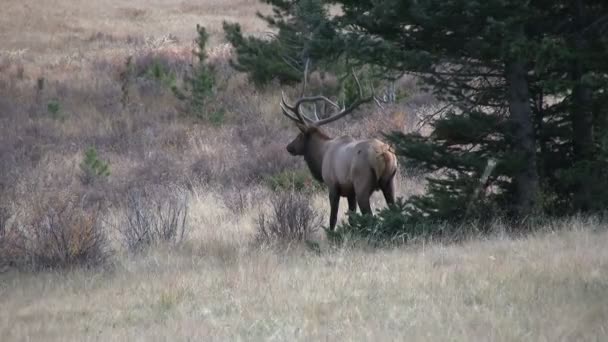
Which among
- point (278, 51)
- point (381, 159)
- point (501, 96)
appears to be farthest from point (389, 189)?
point (278, 51)

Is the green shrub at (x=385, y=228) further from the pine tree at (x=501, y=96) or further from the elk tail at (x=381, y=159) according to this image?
the elk tail at (x=381, y=159)

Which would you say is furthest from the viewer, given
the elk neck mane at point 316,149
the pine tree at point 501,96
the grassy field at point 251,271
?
the elk neck mane at point 316,149

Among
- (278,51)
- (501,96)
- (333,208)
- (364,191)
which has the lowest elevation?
(333,208)

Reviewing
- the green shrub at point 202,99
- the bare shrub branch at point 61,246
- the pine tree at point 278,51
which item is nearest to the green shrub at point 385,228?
the bare shrub branch at point 61,246

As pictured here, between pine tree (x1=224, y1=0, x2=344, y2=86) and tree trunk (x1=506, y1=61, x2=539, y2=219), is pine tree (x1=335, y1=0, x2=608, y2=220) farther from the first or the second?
pine tree (x1=224, y1=0, x2=344, y2=86)

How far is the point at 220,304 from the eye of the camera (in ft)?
21.5

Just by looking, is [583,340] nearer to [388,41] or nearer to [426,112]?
[388,41]

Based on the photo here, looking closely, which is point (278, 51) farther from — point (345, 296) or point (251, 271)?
point (345, 296)

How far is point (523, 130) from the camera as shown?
9.25m

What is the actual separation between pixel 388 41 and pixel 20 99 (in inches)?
796

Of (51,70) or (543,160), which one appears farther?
→ (51,70)

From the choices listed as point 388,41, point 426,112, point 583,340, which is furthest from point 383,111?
point 583,340

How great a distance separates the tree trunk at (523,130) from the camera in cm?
919

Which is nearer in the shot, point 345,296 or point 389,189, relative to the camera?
point 345,296
